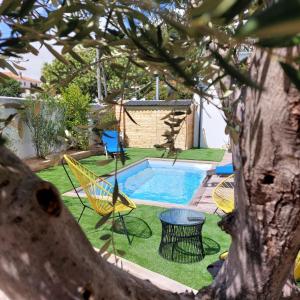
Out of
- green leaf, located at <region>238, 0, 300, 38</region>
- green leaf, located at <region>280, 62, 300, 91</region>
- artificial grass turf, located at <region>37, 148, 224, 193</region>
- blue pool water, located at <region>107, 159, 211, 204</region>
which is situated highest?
green leaf, located at <region>238, 0, 300, 38</region>

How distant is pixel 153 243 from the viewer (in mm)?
5059

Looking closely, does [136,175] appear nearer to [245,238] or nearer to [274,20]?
[245,238]

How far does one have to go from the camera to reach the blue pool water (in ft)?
31.3

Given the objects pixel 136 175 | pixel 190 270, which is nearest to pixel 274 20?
pixel 190 270

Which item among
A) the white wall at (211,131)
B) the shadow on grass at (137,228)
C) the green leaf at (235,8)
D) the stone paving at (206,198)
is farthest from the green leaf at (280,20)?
the white wall at (211,131)

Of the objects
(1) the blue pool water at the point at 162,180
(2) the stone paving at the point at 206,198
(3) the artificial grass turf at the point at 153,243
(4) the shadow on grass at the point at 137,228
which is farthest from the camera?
(1) the blue pool water at the point at 162,180

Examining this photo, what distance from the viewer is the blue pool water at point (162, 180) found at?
9.55 m

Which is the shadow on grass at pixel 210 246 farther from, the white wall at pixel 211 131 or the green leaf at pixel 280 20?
the white wall at pixel 211 131

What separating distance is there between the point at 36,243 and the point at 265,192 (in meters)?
0.67

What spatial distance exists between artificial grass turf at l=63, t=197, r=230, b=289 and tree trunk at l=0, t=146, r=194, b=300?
282cm

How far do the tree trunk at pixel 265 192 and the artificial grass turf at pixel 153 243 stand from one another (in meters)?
2.41

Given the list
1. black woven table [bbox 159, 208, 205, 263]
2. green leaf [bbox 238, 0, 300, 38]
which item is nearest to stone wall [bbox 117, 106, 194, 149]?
black woven table [bbox 159, 208, 205, 263]

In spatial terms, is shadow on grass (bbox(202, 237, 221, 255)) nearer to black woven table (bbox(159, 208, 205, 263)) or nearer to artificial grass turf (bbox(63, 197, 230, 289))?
artificial grass turf (bbox(63, 197, 230, 289))

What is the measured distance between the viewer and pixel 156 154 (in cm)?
1380
